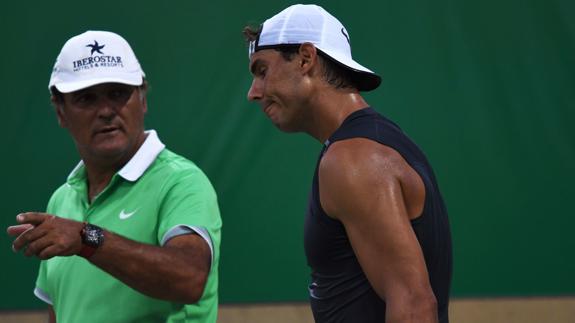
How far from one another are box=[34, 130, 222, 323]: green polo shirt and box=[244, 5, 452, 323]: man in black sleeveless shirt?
1.14 ft

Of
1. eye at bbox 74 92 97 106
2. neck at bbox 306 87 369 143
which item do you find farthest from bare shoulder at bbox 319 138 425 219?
eye at bbox 74 92 97 106

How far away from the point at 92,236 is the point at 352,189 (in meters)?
0.67

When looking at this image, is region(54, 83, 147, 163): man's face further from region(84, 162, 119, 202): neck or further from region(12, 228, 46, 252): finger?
region(12, 228, 46, 252): finger

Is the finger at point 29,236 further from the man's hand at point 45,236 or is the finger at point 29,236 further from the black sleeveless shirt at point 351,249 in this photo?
the black sleeveless shirt at point 351,249

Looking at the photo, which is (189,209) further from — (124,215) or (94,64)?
(94,64)

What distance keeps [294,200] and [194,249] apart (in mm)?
1943

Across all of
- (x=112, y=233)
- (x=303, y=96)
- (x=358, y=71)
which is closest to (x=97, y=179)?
(x=112, y=233)

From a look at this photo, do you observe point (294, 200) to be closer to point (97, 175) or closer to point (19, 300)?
point (19, 300)

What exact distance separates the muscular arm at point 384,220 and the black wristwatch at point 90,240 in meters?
0.59

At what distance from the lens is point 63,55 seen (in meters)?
3.02

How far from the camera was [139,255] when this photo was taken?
2.48 meters

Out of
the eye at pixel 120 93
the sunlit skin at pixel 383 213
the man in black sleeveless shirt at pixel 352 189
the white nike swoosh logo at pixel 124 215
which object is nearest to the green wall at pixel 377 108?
the eye at pixel 120 93

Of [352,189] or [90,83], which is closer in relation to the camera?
[352,189]

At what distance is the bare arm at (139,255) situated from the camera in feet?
7.65
